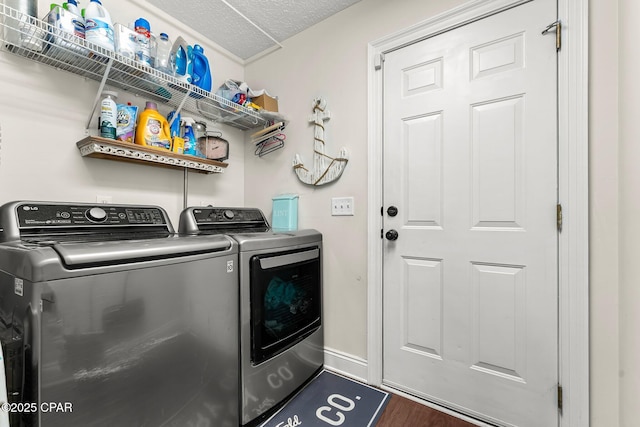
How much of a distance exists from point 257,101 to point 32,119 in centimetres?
127

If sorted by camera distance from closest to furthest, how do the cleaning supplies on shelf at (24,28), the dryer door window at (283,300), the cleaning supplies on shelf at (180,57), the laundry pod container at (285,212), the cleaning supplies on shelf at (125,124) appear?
the cleaning supplies on shelf at (24,28)
the dryer door window at (283,300)
the cleaning supplies on shelf at (125,124)
the cleaning supplies on shelf at (180,57)
the laundry pod container at (285,212)

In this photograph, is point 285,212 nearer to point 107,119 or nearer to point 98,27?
point 107,119

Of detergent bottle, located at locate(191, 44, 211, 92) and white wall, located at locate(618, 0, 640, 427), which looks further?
detergent bottle, located at locate(191, 44, 211, 92)

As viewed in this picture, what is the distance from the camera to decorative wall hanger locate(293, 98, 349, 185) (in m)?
1.91

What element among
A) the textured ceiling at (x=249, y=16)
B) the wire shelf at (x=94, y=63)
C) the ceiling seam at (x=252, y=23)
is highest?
the textured ceiling at (x=249, y=16)

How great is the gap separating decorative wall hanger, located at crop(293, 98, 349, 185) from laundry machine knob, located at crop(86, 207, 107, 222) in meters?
1.19

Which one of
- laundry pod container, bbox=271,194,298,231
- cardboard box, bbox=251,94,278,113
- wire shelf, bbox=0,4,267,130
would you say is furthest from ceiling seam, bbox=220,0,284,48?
laundry pod container, bbox=271,194,298,231

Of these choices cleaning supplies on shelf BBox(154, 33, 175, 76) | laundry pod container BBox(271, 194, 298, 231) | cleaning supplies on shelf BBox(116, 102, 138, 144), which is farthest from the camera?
laundry pod container BBox(271, 194, 298, 231)

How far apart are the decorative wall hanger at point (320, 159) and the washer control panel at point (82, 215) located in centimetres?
99

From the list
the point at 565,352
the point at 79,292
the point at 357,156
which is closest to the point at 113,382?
the point at 79,292

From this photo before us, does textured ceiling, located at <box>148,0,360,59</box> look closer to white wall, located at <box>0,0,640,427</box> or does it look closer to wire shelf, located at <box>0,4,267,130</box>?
white wall, located at <box>0,0,640,427</box>

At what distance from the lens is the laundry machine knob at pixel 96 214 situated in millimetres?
1260

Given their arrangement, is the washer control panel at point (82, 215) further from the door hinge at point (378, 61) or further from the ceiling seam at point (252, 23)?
the door hinge at point (378, 61)

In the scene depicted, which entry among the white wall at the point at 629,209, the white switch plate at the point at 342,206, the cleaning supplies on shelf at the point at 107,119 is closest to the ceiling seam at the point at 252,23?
the cleaning supplies on shelf at the point at 107,119
